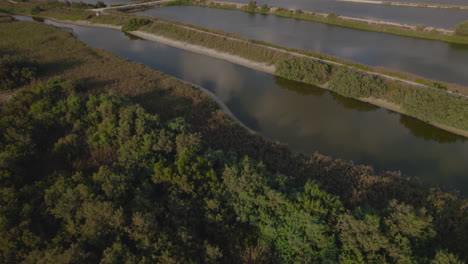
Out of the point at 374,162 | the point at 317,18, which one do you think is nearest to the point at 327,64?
the point at 374,162

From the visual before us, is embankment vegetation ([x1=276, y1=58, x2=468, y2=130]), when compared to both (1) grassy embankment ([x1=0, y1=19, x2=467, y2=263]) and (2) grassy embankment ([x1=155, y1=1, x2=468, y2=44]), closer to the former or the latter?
(1) grassy embankment ([x1=0, y1=19, x2=467, y2=263])

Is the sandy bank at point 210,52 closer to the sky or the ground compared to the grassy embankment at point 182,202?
closer to the sky

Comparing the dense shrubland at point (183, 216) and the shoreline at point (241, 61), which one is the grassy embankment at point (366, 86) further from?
the dense shrubland at point (183, 216)

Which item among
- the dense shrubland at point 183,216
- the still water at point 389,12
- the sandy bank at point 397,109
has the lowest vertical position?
the dense shrubland at point 183,216

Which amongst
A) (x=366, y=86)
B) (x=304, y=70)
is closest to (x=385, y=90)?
(x=366, y=86)

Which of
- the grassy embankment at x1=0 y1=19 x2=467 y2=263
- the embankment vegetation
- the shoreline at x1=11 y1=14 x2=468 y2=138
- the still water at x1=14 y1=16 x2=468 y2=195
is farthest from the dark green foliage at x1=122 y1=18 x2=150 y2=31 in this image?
the grassy embankment at x1=0 y1=19 x2=467 y2=263

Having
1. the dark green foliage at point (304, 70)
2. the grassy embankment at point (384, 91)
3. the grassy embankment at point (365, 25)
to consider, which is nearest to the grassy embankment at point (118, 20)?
the grassy embankment at point (384, 91)
